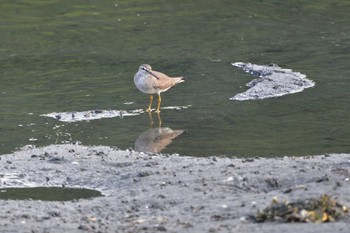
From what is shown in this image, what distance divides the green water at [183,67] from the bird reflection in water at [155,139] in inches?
5.8

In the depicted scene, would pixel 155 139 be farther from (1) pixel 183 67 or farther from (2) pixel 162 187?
(1) pixel 183 67

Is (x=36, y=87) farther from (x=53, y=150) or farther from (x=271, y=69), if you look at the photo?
Result: (x=53, y=150)

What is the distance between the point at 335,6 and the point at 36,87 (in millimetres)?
12316

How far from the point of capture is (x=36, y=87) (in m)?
17.7

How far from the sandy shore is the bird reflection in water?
72cm

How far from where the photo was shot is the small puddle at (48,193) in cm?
1005

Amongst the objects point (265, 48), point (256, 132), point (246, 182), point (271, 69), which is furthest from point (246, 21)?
point (246, 182)

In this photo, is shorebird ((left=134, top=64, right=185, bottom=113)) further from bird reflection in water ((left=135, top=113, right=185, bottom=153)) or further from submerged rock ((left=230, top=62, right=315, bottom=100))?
bird reflection in water ((left=135, top=113, right=185, bottom=153))

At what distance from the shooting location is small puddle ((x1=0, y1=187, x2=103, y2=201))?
396 inches

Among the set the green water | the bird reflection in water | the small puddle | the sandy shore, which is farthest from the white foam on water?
the small puddle

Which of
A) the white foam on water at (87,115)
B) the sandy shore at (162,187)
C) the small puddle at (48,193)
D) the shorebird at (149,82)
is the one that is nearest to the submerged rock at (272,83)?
the shorebird at (149,82)

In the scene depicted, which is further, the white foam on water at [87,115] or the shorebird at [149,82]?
the shorebird at [149,82]

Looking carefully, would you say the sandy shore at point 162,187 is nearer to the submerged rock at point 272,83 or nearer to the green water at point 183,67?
the green water at point 183,67

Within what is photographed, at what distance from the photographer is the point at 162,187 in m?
9.81
